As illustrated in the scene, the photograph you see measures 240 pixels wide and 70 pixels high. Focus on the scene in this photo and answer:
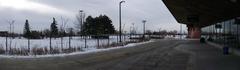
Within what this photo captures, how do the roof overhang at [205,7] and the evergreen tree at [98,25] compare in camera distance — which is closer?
the roof overhang at [205,7]

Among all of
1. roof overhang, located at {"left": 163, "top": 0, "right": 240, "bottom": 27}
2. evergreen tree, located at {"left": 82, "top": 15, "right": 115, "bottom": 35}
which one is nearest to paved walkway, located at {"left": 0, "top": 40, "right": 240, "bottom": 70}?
roof overhang, located at {"left": 163, "top": 0, "right": 240, "bottom": 27}

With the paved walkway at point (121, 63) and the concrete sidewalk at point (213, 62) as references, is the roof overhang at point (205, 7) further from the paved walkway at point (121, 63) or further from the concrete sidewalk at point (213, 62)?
the paved walkway at point (121, 63)

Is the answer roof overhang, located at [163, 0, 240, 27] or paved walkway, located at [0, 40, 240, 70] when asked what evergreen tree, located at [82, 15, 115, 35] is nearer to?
roof overhang, located at [163, 0, 240, 27]

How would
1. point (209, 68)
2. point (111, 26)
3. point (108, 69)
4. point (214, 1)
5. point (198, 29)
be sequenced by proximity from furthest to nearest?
point (111, 26)
point (198, 29)
point (214, 1)
point (209, 68)
point (108, 69)

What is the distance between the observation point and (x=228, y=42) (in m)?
45.5

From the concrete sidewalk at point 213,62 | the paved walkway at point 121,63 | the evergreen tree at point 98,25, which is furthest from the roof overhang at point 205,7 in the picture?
the evergreen tree at point 98,25

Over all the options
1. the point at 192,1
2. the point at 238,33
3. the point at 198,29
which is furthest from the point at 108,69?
the point at 198,29

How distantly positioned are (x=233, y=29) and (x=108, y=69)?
29034 mm

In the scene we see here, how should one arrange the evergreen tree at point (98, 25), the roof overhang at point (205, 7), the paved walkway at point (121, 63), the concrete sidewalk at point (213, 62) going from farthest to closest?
the evergreen tree at point (98, 25)
the roof overhang at point (205, 7)
the concrete sidewalk at point (213, 62)
the paved walkway at point (121, 63)

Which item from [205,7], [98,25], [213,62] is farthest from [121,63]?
[98,25]

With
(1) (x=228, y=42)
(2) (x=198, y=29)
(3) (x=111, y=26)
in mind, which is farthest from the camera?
(3) (x=111, y=26)

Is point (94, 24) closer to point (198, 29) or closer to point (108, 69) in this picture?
point (198, 29)

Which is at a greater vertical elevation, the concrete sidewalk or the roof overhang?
the roof overhang

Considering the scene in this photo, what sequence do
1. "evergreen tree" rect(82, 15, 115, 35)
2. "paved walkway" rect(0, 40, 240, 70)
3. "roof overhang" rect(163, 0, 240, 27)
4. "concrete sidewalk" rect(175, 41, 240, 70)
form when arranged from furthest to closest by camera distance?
"evergreen tree" rect(82, 15, 115, 35), "roof overhang" rect(163, 0, 240, 27), "concrete sidewalk" rect(175, 41, 240, 70), "paved walkway" rect(0, 40, 240, 70)
